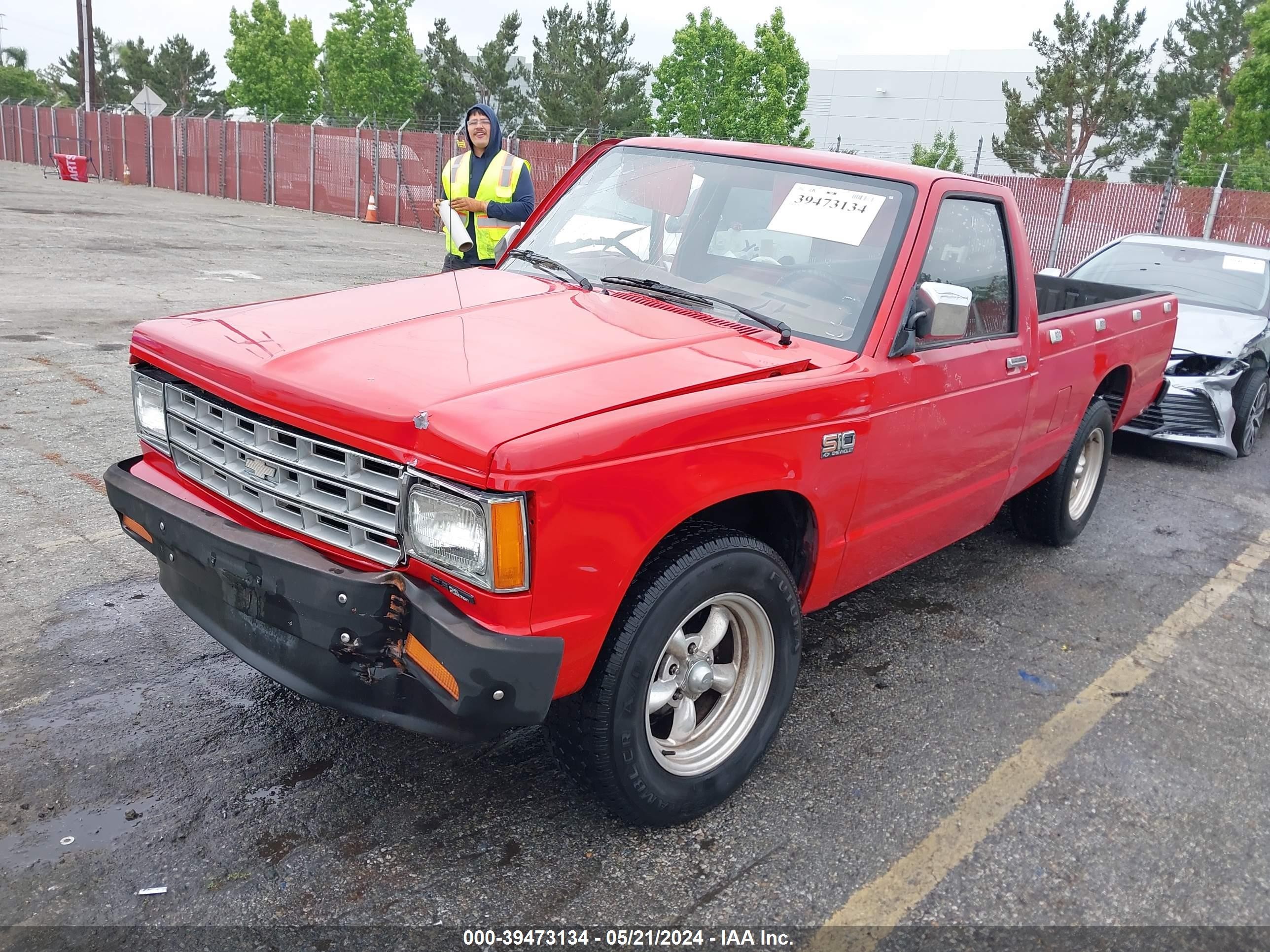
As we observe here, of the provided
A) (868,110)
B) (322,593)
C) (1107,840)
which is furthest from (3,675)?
(868,110)

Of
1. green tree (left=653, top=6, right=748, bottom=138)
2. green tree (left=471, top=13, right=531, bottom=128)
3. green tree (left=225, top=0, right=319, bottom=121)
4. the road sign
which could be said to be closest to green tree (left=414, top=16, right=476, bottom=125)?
green tree (left=471, top=13, right=531, bottom=128)

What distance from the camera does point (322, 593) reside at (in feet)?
8.00

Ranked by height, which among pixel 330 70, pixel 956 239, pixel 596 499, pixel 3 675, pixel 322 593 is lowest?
pixel 3 675

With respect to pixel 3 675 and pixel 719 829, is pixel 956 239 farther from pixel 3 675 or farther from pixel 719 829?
pixel 3 675

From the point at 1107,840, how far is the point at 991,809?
33cm

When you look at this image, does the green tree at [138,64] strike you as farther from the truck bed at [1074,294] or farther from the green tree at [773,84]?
the truck bed at [1074,294]

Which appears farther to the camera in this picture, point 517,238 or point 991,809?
point 517,238

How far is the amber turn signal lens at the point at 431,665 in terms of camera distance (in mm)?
2334

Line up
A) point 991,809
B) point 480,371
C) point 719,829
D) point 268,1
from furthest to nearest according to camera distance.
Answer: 1. point 268,1
2. point 991,809
3. point 719,829
4. point 480,371

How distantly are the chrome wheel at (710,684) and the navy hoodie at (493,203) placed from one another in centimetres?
425

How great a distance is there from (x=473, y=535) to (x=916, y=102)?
7910cm

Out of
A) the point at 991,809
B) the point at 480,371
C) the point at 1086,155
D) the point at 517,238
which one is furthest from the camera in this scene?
the point at 1086,155

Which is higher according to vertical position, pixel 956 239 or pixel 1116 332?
pixel 956 239

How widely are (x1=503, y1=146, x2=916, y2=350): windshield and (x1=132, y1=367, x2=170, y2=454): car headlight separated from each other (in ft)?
4.82
